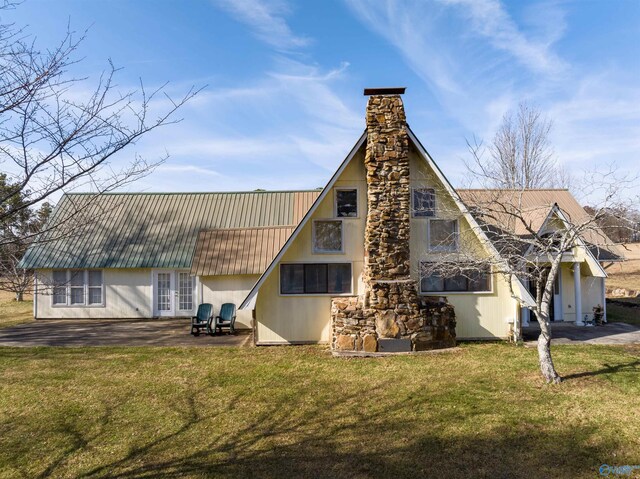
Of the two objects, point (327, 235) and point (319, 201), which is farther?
point (327, 235)

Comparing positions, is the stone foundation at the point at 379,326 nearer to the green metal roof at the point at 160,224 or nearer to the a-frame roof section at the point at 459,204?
the a-frame roof section at the point at 459,204

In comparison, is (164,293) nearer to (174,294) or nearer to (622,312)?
(174,294)

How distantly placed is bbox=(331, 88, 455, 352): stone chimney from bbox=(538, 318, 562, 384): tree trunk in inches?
126

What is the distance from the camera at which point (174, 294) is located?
18141 mm

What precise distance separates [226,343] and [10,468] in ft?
24.7

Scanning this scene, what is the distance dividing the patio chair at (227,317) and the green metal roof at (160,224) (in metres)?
3.80

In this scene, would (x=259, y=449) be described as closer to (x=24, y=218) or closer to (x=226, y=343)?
(x=24, y=218)

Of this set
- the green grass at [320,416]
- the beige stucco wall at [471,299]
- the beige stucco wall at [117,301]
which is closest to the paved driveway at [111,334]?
the beige stucco wall at [117,301]

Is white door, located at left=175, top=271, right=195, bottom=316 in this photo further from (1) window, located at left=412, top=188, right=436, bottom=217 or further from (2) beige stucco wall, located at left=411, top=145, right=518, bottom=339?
(1) window, located at left=412, top=188, right=436, bottom=217

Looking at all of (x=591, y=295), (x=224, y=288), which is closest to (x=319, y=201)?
(x=224, y=288)

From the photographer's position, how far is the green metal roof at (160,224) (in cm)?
1802

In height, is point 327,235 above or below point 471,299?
above

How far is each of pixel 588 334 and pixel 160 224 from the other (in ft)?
60.9

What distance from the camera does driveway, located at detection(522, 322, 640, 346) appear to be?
12094 millimetres
